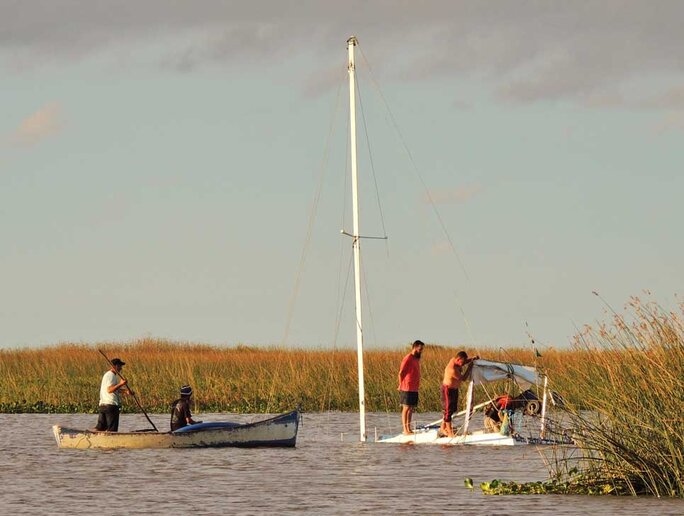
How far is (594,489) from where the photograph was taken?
18.9 m

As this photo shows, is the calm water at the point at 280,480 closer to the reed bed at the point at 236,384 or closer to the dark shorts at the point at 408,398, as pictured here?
the dark shorts at the point at 408,398

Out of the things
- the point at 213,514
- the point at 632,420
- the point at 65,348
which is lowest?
the point at 213,514

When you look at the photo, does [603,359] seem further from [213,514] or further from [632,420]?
[213,514]

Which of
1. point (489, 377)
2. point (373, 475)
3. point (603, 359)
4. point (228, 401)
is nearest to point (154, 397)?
point (228, 401)

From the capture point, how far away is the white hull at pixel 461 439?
2870 cm

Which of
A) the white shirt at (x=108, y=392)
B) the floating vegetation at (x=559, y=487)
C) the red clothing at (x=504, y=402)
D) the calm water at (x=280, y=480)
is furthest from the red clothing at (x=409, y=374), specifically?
the floating vegetation at (x=559, y=487)

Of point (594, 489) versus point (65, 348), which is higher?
point (65, 348)

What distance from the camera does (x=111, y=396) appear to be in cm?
2945

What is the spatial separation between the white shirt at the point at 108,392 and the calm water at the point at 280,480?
1.09 metres

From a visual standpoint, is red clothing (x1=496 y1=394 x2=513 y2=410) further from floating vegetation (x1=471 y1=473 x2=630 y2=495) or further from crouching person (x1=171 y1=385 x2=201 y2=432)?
floating vegetation (x1=471 y1=473 x2=630 y2=495)

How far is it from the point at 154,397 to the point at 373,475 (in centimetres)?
1917

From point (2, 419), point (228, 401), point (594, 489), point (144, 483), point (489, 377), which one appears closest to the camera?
point (594, 489)

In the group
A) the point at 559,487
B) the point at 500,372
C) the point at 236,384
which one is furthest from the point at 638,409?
the point at 236,384

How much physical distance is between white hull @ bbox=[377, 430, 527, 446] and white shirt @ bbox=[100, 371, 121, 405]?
596 centimetres
